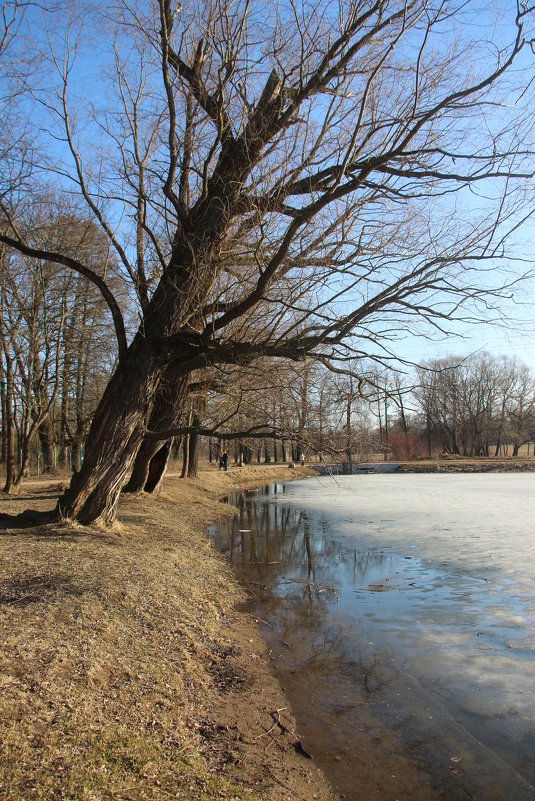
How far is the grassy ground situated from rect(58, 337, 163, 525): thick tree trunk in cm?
153

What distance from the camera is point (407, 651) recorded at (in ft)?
22.1

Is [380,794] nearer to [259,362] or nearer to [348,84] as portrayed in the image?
[259,362]

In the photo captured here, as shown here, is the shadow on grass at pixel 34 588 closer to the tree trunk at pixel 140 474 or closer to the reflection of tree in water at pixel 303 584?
the reflection of tree in water at pixel 303 584

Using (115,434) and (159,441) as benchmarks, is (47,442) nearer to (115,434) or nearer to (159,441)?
(159,441)

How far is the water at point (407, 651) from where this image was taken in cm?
436

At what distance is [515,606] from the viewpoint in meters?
8.45

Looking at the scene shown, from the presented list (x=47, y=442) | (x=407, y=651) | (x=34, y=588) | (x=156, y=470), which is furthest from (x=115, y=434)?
(x=47, y=442)

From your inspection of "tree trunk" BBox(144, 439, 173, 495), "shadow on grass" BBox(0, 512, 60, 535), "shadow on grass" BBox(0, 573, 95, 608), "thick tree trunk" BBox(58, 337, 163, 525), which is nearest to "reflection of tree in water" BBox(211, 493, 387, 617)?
"tree trunk" BBox(144, 439, 173, 495)

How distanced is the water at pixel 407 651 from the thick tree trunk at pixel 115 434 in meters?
3.24

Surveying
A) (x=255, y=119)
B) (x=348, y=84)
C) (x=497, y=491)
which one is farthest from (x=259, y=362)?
(x=497, y=491)

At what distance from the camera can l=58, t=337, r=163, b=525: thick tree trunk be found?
9.84 metres

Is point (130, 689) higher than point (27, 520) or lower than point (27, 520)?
lower

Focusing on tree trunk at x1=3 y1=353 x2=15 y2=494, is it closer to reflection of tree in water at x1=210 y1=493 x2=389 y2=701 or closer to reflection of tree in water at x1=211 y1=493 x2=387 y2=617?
reflection of tree in water at x1=211 y1=493 x2=387 y2=617

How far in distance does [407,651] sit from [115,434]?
237 inches
